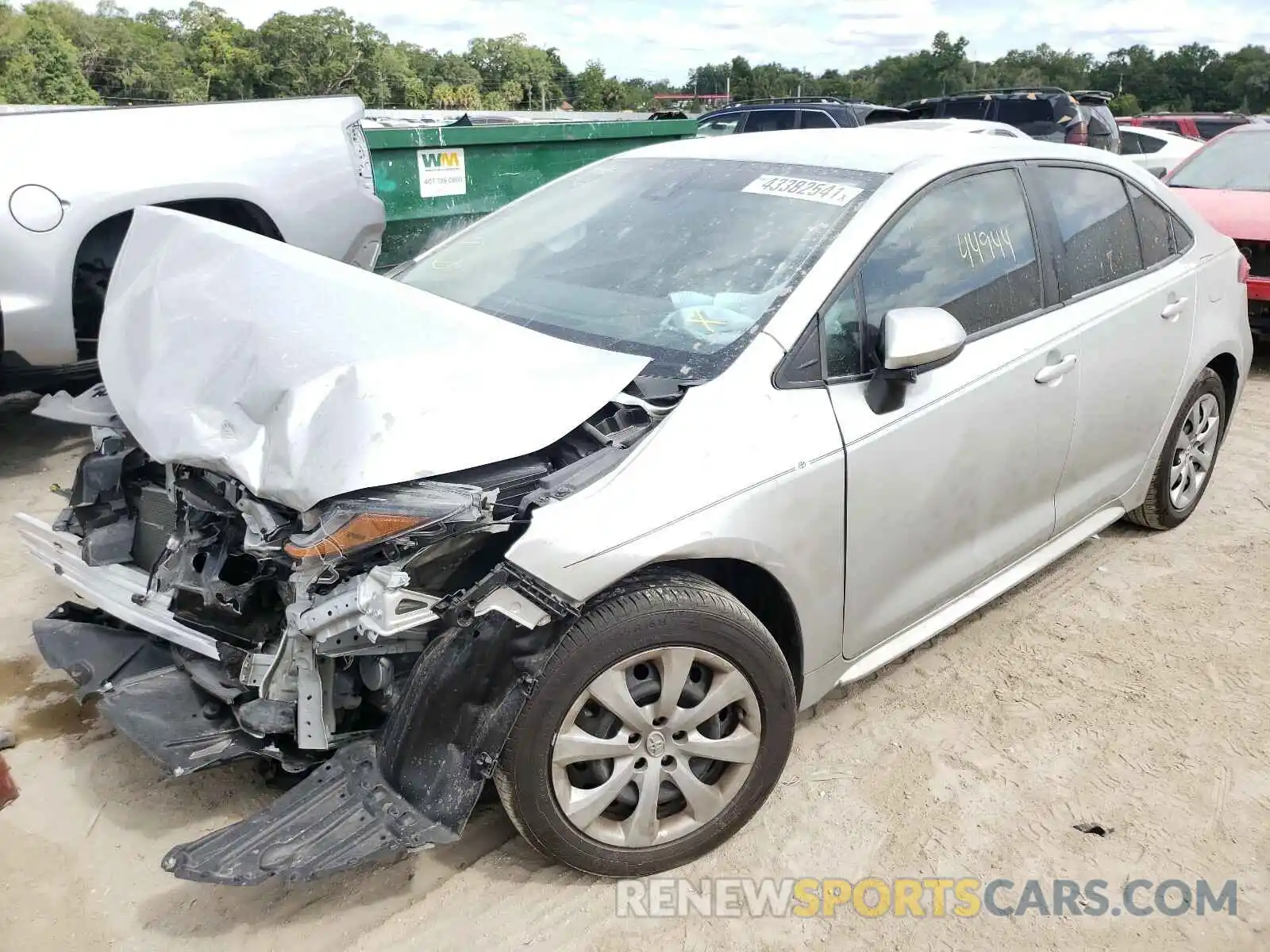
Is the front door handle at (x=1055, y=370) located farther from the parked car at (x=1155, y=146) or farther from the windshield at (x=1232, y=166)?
the parked car at (x=1155, y=146)

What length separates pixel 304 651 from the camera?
223 cm

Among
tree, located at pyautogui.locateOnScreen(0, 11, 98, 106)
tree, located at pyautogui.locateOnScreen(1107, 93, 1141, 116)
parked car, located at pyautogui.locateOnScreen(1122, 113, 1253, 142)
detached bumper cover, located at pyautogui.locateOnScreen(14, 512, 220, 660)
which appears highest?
tree, located at pyautogui.locateOnScreen(0, 11, 98, 106)

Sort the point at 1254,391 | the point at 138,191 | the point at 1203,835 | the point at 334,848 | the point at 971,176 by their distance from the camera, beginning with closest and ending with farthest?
1. the point at 334,848
2. the point at 1203,835
3. the point at 971,176
4. the point at 138,191
5. the point at 1254,391

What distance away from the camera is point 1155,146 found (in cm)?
1392

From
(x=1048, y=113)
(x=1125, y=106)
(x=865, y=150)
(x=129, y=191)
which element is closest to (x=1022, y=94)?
(x=1048, y=113)

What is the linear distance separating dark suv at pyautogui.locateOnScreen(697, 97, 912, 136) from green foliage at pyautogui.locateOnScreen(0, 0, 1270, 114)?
21365 millimetres

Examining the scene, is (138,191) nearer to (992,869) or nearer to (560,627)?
(560,627)

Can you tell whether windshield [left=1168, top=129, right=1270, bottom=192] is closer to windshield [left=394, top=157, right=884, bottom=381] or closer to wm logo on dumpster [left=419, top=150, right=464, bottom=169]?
wm logo on dumpster [left=419, top=150, right=464, bottom=169]

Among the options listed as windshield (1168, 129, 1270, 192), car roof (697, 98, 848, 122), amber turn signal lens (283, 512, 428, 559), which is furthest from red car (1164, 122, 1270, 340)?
amber turn signal lens (283, 512, 428, 559)

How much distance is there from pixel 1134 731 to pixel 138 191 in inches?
189

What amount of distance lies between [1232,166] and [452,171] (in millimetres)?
6349

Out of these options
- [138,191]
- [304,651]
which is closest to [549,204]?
[304,651]

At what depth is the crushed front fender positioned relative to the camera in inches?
84.1

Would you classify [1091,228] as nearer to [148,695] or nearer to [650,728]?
[650,728]
